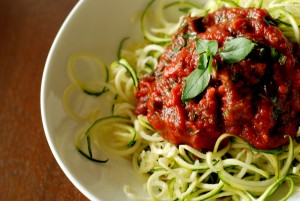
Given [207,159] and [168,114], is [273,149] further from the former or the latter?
[168,114]

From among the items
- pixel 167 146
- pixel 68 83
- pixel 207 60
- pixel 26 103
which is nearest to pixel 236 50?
pixel 207 60

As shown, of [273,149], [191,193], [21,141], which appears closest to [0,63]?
[21,141]

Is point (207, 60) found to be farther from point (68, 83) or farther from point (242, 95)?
point (68, 83)

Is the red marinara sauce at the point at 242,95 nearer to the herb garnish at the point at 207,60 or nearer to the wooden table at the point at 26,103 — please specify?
the herb garnish at the point at 207,60

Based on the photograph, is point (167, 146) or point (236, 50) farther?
point (167, 146)

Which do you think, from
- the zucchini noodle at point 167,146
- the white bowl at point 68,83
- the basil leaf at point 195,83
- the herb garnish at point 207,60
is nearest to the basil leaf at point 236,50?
the herb garnish at point 207,60

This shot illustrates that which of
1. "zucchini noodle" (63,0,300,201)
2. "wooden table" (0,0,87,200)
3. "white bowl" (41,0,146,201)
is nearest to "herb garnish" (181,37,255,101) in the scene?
"zucchini noodle" (63,0,300,201)
